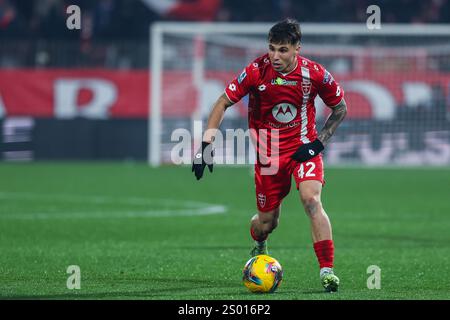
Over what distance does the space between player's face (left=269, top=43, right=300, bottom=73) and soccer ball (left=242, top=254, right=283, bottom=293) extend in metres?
1.57

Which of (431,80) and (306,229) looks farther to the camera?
(431,80)

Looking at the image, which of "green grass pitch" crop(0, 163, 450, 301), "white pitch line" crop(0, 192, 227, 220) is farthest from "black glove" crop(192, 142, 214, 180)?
"white pitch line" crop(0, 192, 227, 220)

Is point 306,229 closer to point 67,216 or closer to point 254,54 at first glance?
point 67,216

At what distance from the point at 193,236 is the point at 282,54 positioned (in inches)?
191

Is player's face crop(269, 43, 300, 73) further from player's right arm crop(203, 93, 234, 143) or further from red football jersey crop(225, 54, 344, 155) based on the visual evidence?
player's right arm crop(203, 93, 234, 143)

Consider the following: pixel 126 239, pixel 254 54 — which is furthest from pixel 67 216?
pixel 254 54

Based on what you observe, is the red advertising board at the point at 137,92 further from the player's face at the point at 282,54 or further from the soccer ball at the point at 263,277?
the soccer ball at the point at 263,277

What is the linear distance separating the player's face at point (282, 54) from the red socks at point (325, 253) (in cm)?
144

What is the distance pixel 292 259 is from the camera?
436 inches

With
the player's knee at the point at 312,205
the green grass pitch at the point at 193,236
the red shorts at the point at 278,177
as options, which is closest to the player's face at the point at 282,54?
the red shorts at the point at 278,177

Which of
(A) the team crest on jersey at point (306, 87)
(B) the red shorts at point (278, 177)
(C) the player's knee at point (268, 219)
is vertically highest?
(A) the team crest on jersey at point (306, 87)

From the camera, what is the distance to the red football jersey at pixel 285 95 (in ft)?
29.9

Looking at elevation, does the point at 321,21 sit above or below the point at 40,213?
above

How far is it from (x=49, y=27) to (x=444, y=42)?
9709mm
